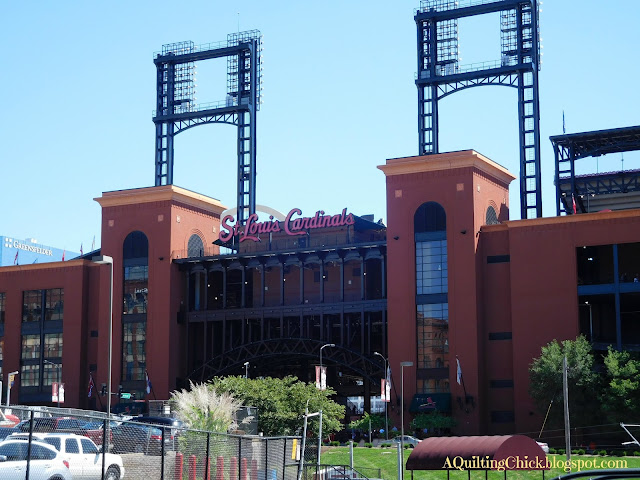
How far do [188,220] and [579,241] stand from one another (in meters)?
42.7

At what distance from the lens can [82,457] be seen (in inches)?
1074

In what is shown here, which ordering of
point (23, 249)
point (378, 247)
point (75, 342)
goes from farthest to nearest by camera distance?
1. point (23, 249)
2. point (75, 342)
3. point (378, 247)

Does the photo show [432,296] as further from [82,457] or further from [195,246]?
[82,457]

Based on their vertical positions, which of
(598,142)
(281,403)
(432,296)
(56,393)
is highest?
(598,142)

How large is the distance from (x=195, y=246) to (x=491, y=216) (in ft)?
109

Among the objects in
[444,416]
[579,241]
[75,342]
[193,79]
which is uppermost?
[193,79]

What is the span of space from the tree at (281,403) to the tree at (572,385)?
1569 cm

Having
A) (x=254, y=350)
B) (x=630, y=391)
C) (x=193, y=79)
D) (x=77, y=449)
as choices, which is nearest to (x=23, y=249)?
(x=193, y=79)

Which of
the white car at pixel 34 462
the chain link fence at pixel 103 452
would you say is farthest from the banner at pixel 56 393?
the white car at pixel 34 462

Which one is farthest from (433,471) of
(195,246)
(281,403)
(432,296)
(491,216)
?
(195,246)

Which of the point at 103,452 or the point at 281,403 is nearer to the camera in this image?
the point at 103,452

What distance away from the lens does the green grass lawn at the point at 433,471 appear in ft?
208

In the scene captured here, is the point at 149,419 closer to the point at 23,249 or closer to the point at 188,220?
the point at 188,220

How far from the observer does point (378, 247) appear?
9644 cm
